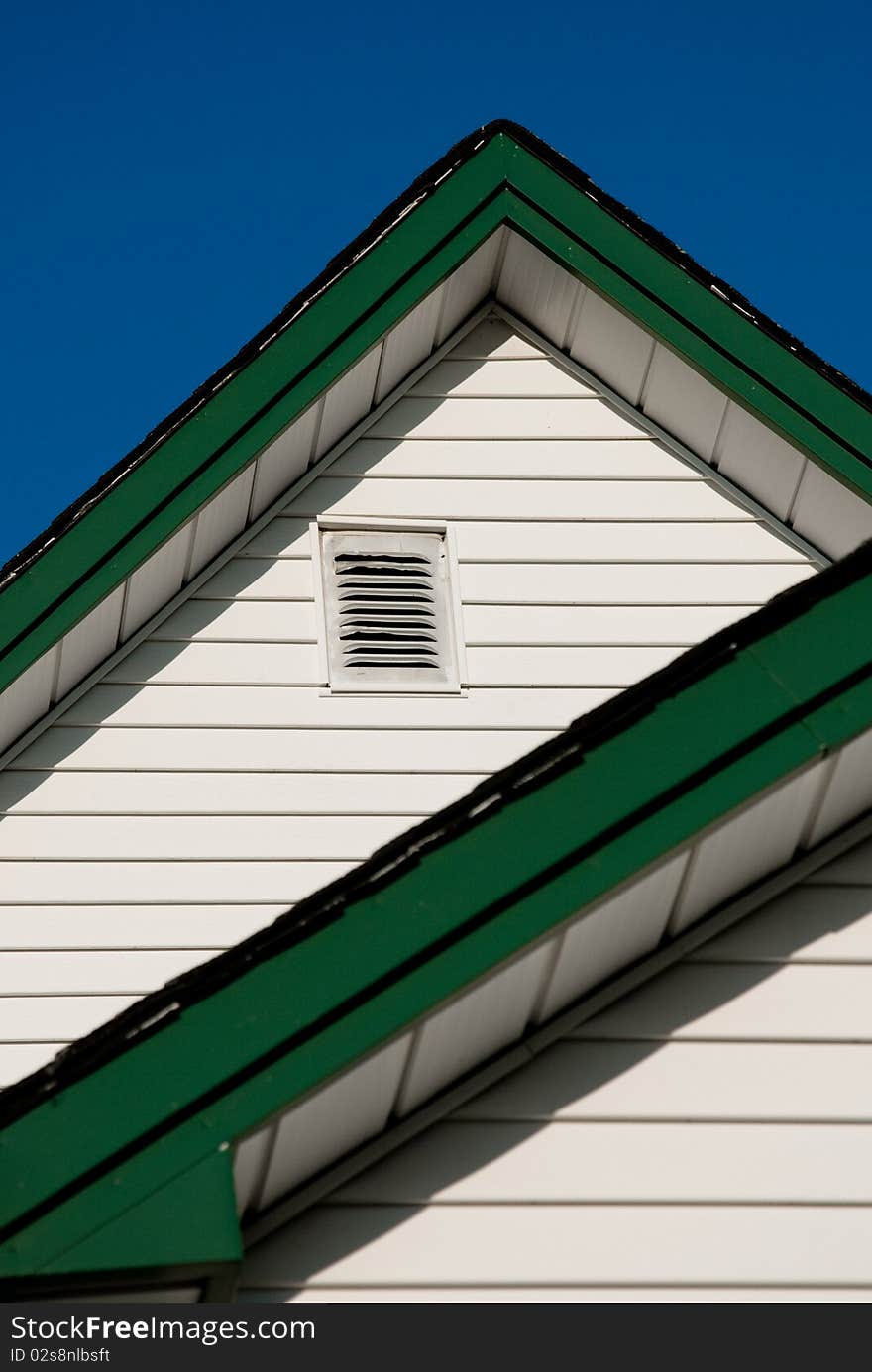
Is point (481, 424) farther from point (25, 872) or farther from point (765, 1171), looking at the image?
point (765, 1171)

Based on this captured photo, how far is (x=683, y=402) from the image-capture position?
7.38 m

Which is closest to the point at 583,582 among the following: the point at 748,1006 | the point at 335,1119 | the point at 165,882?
the point at 165,882

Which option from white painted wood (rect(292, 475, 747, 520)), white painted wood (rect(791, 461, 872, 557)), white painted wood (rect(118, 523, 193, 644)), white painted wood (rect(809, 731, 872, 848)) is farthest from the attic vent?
white painted wood (rect(809, 731, 872, 848))

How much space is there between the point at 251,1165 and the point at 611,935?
932 mm

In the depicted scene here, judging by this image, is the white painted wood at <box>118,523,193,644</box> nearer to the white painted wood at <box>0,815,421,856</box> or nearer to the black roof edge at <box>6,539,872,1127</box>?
the white painted wood at <box>0,815,421,856</box>

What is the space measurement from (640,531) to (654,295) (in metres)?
0.96

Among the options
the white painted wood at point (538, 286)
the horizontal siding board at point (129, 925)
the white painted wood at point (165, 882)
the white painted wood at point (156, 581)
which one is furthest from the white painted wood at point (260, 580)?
the white painted wood at point (538, 286)

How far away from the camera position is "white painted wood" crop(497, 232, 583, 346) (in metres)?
7.54

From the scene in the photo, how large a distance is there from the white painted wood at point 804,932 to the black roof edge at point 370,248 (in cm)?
327

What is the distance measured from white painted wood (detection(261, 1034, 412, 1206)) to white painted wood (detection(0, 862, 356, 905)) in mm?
2275

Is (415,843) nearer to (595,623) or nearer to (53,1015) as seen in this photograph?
(53,1015)

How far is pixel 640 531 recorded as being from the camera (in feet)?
23.5

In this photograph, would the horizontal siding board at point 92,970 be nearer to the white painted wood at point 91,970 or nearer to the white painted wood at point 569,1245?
the white painted wood at point 91,970

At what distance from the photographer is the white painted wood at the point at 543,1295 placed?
12.4 ft
